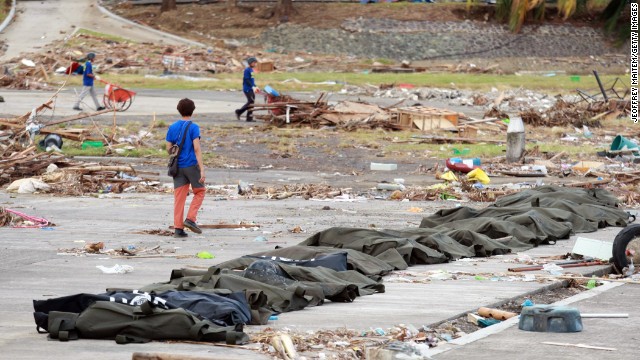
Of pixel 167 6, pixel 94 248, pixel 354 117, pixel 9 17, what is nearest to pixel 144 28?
pixel 167 6

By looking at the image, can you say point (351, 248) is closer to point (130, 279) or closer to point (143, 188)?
point (130, 279)

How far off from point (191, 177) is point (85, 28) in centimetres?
5062

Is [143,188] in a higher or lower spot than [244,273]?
lower

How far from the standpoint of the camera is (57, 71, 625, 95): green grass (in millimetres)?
48062

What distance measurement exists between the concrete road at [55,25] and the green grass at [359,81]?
10324 mm

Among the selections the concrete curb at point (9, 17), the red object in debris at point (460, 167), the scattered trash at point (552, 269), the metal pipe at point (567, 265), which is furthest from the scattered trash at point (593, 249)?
the concrete curb at point (9, 17)

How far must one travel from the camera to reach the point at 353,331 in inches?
349

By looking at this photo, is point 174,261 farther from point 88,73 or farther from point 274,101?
A: point 88,73

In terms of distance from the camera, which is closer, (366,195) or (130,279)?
(130,279)

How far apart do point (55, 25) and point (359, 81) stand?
21579 mm

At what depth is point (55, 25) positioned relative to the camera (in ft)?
214

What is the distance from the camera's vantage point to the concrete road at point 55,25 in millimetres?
60406

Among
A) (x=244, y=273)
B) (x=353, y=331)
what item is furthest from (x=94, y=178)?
(x=353, y=331)

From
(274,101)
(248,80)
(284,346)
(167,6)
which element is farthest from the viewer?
(167,6)
